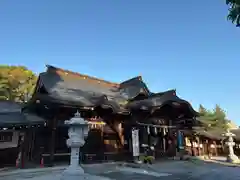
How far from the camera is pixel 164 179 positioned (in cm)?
937

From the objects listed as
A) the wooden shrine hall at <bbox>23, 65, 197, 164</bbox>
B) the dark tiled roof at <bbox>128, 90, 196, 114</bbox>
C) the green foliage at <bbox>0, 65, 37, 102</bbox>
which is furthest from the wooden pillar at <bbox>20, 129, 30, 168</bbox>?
the green foliage at <bbox>0, 65, 37, 102</bbox>

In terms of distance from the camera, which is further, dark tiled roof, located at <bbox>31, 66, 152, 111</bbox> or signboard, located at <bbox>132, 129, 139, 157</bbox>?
dark tiled roof, located at <bbox>31, 66, 152, 111</bbox>

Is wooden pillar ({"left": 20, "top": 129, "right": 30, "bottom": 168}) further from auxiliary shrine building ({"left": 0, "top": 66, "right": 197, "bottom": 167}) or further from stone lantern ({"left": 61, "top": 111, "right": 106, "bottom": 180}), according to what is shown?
stone lantern ({"left": 61, "top": 111, "right": 106, "bottom": 180})

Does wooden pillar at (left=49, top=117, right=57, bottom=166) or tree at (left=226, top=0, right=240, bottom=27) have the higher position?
tree at (left=226, top=0, right=240, bottom=27)

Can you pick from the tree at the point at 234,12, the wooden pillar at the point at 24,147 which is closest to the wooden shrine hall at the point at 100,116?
the wooden pillar at the point at 24,147

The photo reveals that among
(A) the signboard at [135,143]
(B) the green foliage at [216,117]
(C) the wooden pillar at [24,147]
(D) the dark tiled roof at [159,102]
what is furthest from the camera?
(B) the green foliage at [216,117]

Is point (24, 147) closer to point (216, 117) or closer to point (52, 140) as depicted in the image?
point (52, 140)

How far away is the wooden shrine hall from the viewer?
1387 centimetres

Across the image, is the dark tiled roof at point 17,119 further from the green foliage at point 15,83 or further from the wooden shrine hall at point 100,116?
the green foliage at point 15,83

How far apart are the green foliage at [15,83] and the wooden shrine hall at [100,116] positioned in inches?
585

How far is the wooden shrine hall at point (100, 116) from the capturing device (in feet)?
45.5

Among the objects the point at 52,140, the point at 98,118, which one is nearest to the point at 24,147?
the point at 52,140

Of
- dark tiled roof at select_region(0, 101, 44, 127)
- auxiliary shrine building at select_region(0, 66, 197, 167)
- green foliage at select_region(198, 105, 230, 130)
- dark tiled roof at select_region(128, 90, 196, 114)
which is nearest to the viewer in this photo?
dark tiled roof at select_region(0, 101, 44, 127)

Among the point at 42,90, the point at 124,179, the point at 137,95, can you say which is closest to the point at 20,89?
the point at 42,90
